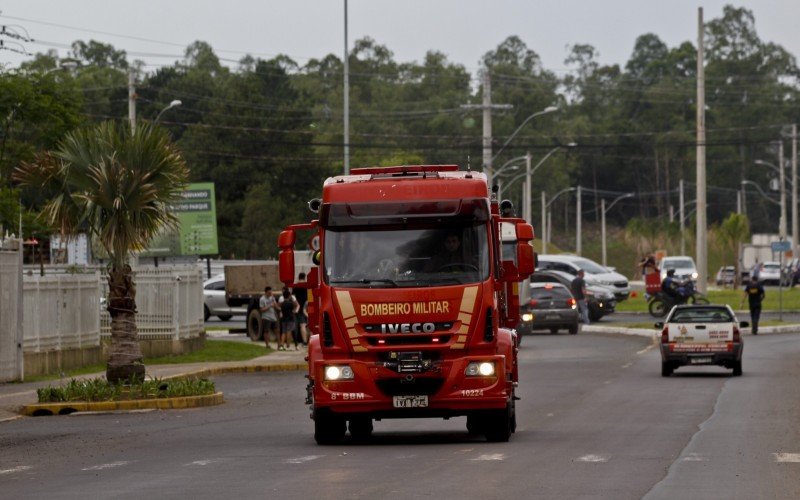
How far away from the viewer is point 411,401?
17.5m

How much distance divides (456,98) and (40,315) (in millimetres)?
113858

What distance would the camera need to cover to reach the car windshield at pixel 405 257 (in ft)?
56.8

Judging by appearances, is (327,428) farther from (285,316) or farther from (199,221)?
(199,221)

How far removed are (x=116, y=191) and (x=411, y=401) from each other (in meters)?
10.2

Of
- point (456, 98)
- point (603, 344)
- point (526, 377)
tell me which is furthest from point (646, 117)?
point (526, 377)

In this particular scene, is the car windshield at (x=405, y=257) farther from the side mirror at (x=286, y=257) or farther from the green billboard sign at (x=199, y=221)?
the green billboard sign at (x=199, y=221)

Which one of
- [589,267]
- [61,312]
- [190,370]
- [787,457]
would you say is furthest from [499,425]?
[589,267]

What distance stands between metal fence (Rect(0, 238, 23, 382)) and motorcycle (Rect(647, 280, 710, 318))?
2842cm

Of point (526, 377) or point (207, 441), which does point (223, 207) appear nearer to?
point (526, 377)

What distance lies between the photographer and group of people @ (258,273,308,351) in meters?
42.6

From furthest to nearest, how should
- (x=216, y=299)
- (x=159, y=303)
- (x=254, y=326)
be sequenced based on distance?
(x=216, y=299)
(x=254, y=326)
(x=159, y=303)

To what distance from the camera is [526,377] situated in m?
31.8

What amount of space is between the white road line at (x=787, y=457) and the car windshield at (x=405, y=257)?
12.2 feet

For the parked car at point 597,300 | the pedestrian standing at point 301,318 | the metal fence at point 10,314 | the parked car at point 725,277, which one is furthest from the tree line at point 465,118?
the metal fence at point 10,314
